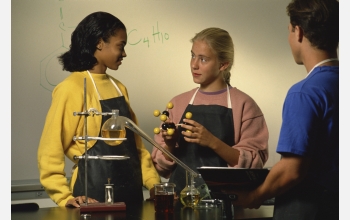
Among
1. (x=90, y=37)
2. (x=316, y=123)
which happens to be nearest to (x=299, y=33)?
(x=316, y=123)

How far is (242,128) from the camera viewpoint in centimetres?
240

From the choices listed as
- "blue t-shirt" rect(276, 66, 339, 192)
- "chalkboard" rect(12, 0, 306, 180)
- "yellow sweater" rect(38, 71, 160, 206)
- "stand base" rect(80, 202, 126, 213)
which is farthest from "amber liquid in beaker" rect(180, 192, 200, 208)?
"chalkboard" rect(12, 0, 306, 180)

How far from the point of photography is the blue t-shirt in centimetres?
154

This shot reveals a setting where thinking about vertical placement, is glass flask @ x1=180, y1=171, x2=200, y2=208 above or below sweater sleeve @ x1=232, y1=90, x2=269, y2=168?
below

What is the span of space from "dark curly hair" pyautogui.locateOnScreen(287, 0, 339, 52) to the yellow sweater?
90 centimetres

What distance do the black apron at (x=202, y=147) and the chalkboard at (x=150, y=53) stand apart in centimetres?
55

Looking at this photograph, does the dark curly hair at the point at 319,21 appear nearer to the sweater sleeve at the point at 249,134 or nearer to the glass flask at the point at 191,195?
the glass flask at the point at 191,195

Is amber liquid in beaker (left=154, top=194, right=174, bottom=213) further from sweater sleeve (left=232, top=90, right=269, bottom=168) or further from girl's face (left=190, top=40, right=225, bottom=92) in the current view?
girl's face (left=190, top=40, right=225, bottom=92)

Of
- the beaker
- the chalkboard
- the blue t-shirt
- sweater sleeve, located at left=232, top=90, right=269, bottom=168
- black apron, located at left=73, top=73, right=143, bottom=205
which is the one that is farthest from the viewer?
the chalkboard

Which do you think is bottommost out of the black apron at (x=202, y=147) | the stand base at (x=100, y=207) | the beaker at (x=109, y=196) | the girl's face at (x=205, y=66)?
the stand base at (x=100, y=207)

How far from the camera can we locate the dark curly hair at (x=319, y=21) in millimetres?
1598

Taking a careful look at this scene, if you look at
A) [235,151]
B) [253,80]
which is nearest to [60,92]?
[235,151]

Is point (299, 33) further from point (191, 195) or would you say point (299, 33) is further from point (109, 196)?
point (109, 196)

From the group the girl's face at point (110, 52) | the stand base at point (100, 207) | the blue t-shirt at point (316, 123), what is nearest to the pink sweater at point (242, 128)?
the girl's face at point (110, 52)
